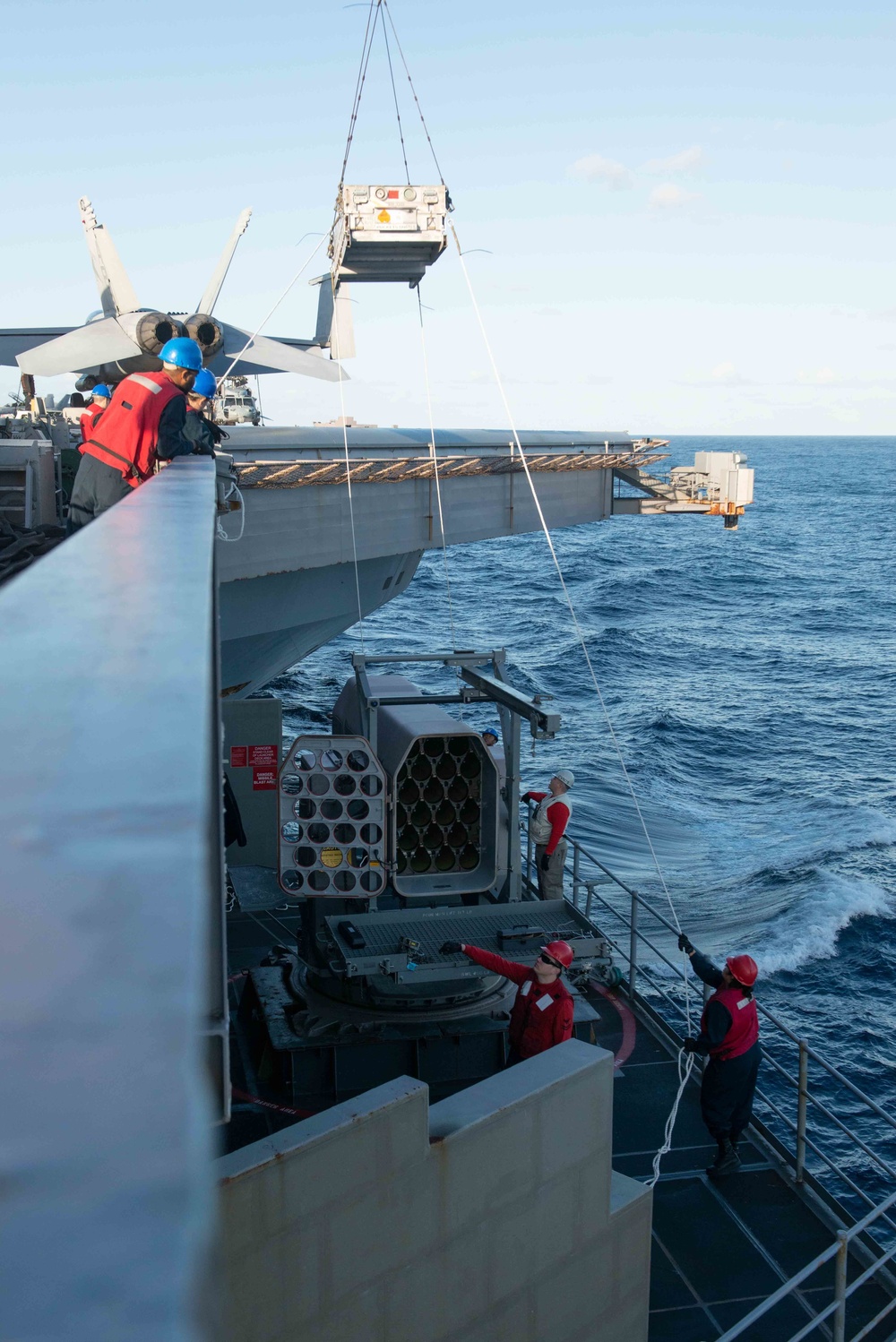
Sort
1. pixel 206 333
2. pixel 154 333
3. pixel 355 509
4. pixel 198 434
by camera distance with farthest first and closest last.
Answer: pixel 206 333, pixel 355 509, pixel 154 333, pixel 198 434

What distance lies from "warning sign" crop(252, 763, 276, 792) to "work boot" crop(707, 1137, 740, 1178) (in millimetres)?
8543

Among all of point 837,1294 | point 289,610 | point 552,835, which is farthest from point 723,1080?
point 289,610

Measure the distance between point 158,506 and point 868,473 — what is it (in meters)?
173

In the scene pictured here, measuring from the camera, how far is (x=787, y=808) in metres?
25.7

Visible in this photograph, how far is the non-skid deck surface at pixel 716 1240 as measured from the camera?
24.7 ft

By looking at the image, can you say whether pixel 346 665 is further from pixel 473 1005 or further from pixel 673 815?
pixel 473 1005

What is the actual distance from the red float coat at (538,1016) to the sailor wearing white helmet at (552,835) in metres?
2.52

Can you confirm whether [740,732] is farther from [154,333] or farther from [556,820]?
[556,820]

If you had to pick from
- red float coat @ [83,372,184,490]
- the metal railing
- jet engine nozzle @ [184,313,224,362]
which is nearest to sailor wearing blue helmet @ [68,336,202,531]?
red float coat @ [83,372,184,490]

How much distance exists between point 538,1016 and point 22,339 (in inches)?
1205

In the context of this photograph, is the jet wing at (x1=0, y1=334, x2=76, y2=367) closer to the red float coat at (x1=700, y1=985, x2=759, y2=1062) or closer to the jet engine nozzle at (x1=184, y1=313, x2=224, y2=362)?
the jet engine nozzle at (x1=184, y1=313, x2=224, y2=362)

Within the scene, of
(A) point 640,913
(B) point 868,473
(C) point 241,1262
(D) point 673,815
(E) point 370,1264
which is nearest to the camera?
(C) point 241,1262

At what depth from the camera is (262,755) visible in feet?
50.4

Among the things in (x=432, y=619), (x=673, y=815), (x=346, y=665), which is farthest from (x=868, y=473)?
(x=673, y=815)
